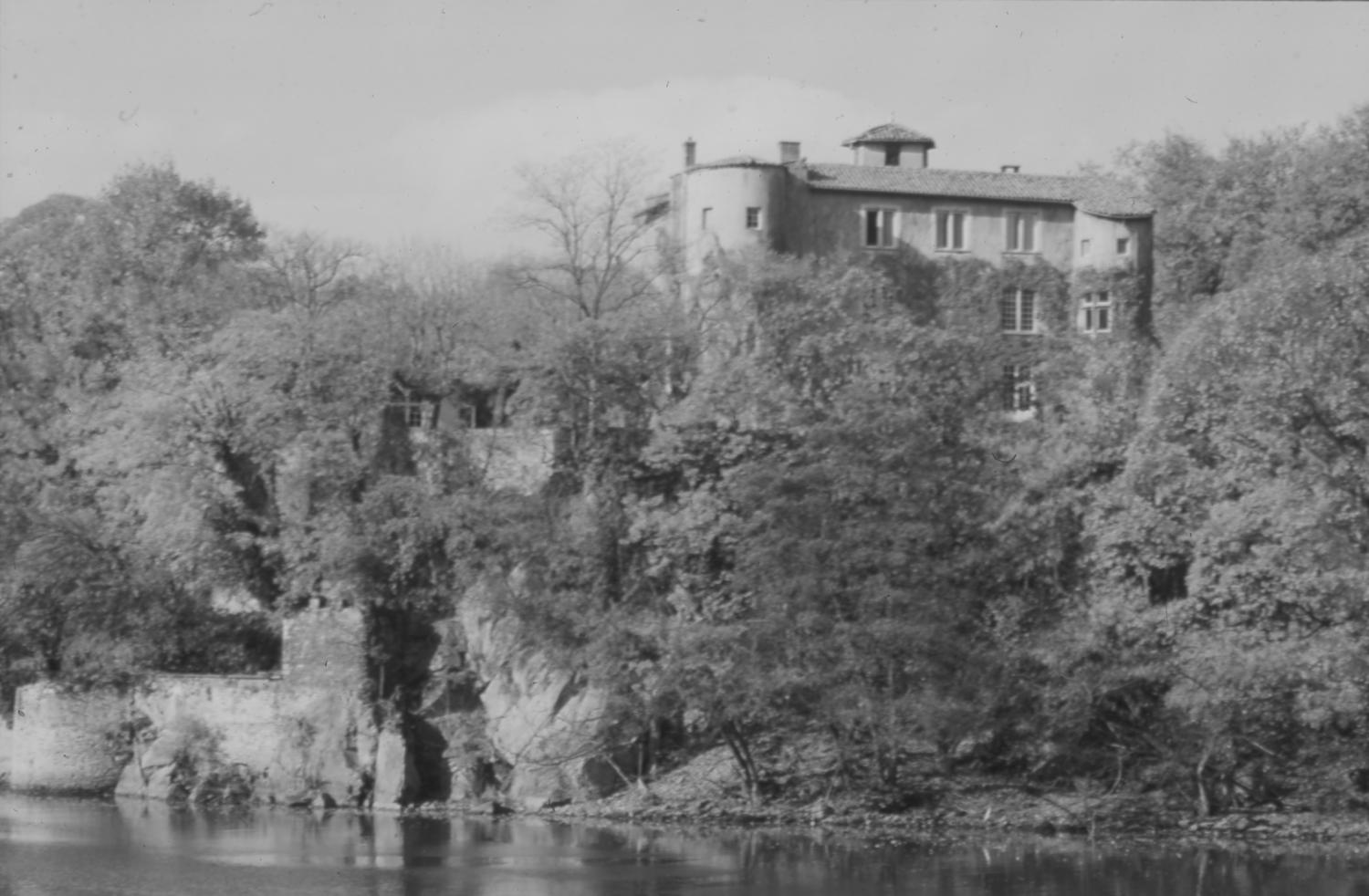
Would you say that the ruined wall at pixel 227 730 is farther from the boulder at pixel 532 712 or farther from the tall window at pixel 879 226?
the tall window at pixel 879 226

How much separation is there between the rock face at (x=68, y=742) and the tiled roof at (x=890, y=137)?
28.4 metres

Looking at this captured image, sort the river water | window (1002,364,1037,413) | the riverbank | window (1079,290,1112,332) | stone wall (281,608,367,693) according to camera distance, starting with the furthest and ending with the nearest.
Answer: window (1079,290,1112,332), window (1002,364,1037,413), stone wall (281,608,367,693), the riverbank, the river water

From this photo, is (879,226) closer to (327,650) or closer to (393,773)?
(327,650)

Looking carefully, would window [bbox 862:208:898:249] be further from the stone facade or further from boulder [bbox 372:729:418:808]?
boulder [bbox 372:729:418:808]

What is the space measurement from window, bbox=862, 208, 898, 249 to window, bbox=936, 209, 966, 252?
1292 mm

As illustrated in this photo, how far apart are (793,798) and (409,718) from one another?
8345 mm

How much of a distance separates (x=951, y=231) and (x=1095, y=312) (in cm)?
449

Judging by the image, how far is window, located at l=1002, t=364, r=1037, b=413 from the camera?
50.5 m

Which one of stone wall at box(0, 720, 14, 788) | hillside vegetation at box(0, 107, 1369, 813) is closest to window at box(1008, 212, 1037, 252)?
hillside vegetation at box(0, 107, 1369, 813)

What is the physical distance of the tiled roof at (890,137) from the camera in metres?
63.4

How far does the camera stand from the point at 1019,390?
172ft

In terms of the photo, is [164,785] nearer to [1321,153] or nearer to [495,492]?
[495,492]

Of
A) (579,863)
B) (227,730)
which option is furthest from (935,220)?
(579,863)

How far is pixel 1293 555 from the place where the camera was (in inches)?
1496
